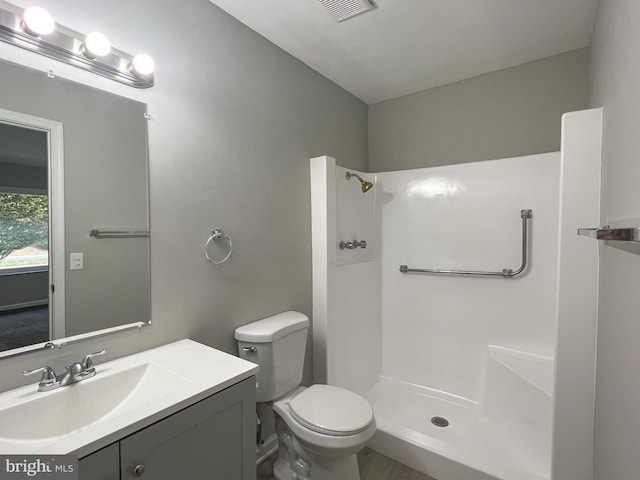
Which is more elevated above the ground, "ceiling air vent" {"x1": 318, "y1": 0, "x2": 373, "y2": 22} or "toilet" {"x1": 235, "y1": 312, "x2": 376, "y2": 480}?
"ceiling air vent" {"x1": 318, "y1": 0, "x2": 373, "y2": 22}

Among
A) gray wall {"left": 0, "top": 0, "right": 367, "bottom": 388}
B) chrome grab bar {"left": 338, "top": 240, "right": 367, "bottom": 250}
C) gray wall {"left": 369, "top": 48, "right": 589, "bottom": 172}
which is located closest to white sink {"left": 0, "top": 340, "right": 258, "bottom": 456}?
gray wall {"left": 0, "top": 0, "right": 367, "bottom": 388}

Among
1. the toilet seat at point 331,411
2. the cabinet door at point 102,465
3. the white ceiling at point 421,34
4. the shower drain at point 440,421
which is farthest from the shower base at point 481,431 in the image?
the white ceiling at point 421,34

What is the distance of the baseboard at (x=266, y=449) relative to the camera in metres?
1.81

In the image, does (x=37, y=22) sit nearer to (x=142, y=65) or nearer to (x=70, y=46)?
(x=70, y=46)

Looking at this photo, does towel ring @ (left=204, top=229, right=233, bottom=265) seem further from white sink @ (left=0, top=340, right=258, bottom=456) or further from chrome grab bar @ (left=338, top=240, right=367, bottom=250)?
chrome grab bar @ (left=338, top=240, right=367, bottom=250)

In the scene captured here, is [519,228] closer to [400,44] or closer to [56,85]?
[400,44]

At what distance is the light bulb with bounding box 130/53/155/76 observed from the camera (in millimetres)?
1229

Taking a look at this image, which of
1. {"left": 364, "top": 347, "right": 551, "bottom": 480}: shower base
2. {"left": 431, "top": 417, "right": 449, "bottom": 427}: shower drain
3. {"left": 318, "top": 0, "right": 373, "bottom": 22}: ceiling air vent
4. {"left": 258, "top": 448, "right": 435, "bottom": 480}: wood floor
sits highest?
{"left": 318, "top": 0, "right": 373, "bottom": 22}: ceiling air vent

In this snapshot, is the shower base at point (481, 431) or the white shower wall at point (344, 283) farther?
the white shower wall at point (344, 283)

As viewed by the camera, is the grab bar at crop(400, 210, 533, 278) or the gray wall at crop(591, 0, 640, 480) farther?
the grab bar at crop(400, 210, 533, 278)

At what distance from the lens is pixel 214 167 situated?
5.27ft

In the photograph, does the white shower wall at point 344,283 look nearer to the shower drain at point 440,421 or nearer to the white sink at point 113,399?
the shower drain at point 440,421

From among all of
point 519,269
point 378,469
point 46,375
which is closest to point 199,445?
point 46,375

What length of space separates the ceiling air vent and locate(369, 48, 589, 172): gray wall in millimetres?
1181
